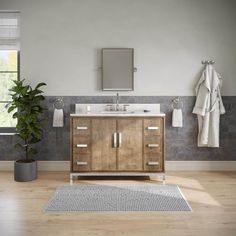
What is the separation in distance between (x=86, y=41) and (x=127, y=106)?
108 cm

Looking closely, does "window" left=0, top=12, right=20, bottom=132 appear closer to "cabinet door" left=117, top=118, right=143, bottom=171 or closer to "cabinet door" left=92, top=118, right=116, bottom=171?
"cabinet door" left=92, top=118, right=116, bottom=171

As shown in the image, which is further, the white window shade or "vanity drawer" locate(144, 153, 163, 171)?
the white window shade

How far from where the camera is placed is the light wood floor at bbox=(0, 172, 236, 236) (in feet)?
10.3

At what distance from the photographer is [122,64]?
17.2 ft

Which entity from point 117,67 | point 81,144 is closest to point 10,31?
point 117,67

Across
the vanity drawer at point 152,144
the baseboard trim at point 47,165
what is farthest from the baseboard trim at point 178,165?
the vanity drawer at point 152,144

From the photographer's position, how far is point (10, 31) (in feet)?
17.4

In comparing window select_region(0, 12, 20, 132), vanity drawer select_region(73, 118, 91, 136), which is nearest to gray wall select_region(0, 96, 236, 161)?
window select_region(0, 12, 20, 132)

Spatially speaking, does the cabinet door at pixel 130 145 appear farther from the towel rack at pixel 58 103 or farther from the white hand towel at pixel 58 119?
the towel rack at pixel 58 103

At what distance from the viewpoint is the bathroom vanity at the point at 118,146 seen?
4742 mm

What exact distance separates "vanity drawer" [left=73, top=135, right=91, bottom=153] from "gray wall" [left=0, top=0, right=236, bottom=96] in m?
0.83

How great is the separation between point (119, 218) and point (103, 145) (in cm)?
144

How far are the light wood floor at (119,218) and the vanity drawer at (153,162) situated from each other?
16.7 inches

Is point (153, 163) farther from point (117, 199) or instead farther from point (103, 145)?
point (117, 199)
